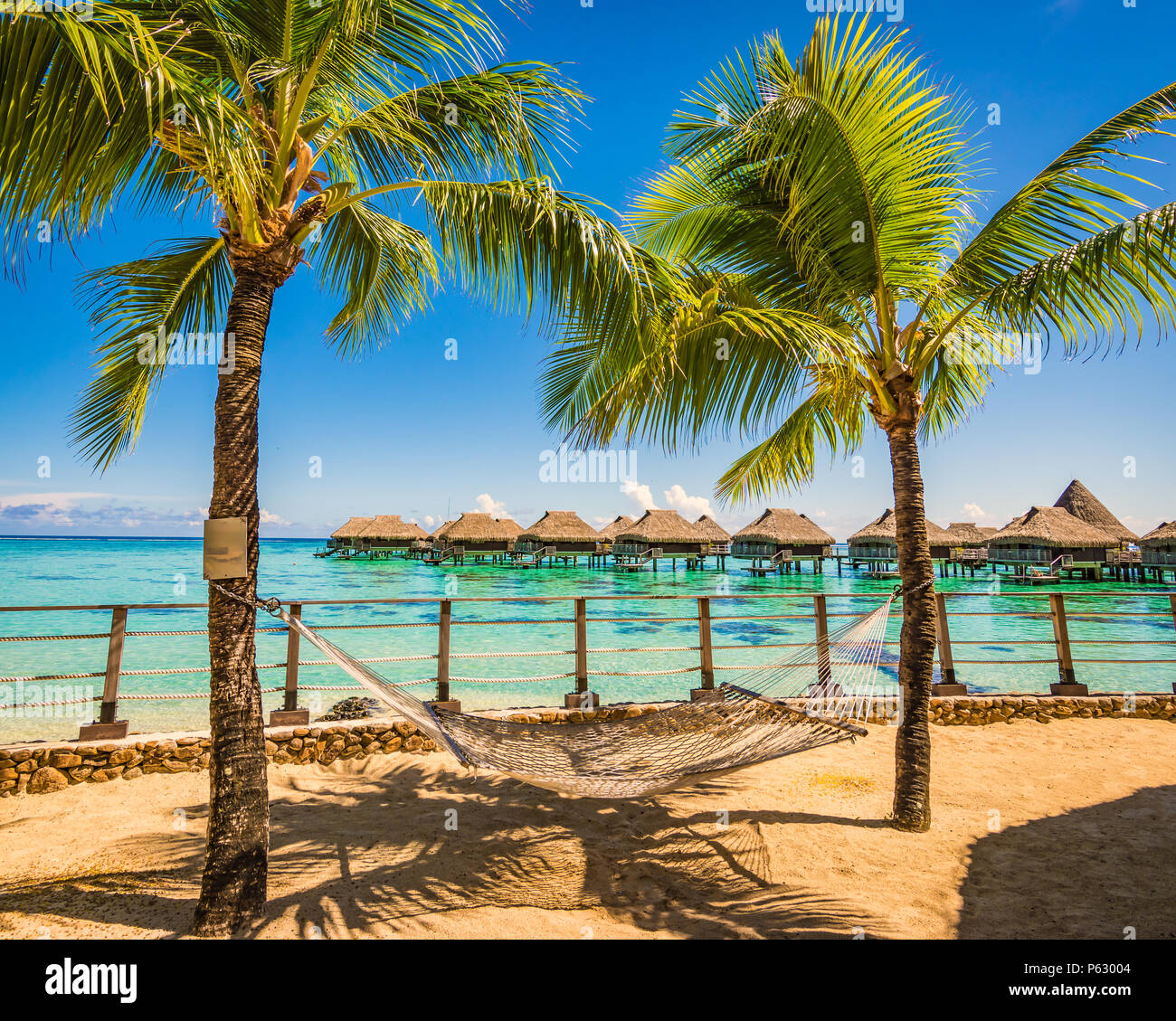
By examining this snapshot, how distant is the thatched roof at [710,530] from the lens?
3114 cm

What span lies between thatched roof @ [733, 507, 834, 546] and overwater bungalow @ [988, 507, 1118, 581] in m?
7.29

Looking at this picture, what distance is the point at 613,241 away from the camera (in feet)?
8.30

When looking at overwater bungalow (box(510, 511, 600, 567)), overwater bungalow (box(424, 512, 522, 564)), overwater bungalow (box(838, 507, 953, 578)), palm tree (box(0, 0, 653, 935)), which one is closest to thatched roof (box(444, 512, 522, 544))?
overwater bungalow (box(424, 512, 522, 564))

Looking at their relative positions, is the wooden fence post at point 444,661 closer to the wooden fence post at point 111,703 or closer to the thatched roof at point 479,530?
the wooden fence post at point 111,703

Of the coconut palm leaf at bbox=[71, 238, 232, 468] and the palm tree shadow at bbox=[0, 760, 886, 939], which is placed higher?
the coconut palm leaf at bbox=[71, 238, 232, 468]

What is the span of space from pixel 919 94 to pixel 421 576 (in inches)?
1196

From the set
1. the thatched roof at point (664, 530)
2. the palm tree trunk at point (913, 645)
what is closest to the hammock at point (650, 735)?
the palm tree trunk at point (913, 645)

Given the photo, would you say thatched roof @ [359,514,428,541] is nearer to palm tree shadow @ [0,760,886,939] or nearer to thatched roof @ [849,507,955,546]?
thatched roof @ [849,507,955,546]

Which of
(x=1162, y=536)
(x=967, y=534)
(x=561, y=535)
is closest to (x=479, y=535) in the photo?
(x=561, y=535)

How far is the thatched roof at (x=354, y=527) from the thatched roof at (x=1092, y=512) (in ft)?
127

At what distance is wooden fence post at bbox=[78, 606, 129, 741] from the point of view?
11.7 feet

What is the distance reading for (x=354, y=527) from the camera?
41312 mm
